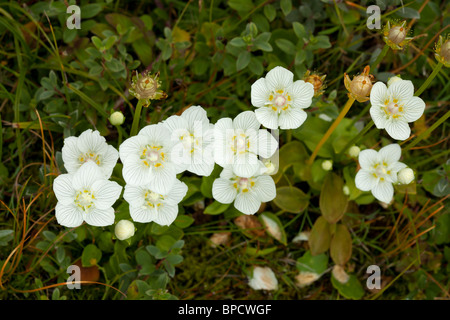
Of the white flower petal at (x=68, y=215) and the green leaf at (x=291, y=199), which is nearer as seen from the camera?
the white flower petal at (x=68, y=215)

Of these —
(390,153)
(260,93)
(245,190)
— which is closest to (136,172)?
(245,190)

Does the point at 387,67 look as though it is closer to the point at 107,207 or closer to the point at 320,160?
the point at 320,160

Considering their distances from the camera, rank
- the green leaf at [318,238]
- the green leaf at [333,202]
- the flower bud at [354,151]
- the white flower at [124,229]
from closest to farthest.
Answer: the white flower at [124,229]
the flower bud at [354,151]
the green leaf at [333,202]
the green leaf at [318,238]

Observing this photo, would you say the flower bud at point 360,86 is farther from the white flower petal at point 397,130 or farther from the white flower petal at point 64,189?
the white flower petal at point 64,189

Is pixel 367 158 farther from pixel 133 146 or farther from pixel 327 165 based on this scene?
pixel 133 146

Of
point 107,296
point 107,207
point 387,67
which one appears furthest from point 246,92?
point 107,296

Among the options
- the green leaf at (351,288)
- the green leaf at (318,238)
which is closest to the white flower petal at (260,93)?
the green leaf at (318,238)
